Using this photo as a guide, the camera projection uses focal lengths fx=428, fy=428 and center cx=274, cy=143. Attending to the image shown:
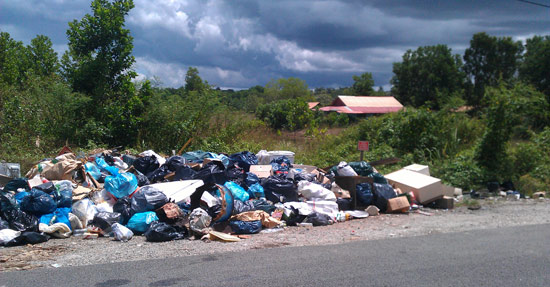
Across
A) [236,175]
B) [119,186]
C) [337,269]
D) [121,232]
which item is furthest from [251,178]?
[337,269]

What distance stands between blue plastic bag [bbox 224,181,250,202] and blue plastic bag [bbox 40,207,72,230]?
289 centimetres

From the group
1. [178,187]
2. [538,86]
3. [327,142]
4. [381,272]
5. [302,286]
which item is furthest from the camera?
[538,86]

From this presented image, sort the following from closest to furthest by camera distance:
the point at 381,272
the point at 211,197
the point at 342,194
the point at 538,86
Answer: the point at 381,272, the point at 211,197, the point at 342,194, the point at 538,86

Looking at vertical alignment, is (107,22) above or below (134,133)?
above

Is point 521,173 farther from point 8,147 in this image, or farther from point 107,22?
Answer: point 8,147

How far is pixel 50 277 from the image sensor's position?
4863mm

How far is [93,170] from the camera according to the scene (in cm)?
938

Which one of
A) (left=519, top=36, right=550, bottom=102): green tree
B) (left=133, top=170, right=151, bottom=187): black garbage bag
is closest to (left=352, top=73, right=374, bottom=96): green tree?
(left=519, top=36, right=550, bottom=102): green tree

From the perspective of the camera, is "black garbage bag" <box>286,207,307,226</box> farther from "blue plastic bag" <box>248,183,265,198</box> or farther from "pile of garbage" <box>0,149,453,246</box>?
"blue plastic bag" <box>248,183,265,198</box>

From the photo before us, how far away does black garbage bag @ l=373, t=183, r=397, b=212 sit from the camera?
9.38 metres

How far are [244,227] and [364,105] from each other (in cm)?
4130

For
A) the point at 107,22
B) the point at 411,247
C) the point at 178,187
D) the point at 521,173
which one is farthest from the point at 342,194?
the point at 107,22

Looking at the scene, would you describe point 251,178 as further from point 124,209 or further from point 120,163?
point 120,163

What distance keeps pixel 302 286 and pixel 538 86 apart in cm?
3510
